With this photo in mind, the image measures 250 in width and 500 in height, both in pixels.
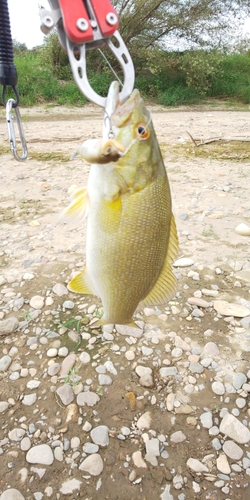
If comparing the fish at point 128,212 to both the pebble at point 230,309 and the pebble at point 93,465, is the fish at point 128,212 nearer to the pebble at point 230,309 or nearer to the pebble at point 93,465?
the pebble at point 93,465

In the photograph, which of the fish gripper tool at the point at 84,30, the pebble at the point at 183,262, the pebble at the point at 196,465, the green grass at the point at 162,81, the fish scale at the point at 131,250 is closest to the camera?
the fish gripper tool at the point at 84,30

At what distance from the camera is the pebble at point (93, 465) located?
192 cm

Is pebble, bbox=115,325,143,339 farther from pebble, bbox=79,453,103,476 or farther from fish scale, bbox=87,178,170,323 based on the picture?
fish scale, bbox=87,178,170,323

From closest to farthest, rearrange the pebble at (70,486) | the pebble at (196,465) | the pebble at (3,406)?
the pebble at (70,486) → the pebble at (196,465) → the pebble at (3,406)

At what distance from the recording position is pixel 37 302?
115 inches

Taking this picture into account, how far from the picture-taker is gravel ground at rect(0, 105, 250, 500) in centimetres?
192

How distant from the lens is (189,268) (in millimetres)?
3363

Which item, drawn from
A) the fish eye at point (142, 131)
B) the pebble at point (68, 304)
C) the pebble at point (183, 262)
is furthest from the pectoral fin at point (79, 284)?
the pebble at point (183, 262)

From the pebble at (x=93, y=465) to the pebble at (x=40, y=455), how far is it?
17 centimetres

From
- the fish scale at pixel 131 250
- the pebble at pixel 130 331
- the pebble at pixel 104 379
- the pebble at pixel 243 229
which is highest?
the fish scale at pixel 131 250

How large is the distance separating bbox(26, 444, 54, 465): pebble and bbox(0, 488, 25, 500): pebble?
0.15m

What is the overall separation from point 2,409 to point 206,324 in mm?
1493

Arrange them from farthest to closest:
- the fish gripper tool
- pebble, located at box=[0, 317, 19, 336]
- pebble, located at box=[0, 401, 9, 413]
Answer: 1. pebble, located at box=[0, 317, 19, 336]
2. pebble, located at box=[0, 401, 9, 413]
3. the fish gripper tool

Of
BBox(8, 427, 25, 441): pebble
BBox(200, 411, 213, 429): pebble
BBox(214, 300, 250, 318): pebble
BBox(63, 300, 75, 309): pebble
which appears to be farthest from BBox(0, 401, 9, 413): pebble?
BBox(214, 300, 250, 318): pebble
